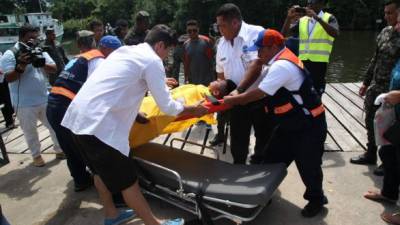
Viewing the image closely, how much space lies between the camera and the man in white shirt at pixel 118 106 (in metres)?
2.99

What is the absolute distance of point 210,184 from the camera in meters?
3.50

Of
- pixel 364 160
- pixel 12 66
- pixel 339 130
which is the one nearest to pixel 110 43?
pixel 12 66

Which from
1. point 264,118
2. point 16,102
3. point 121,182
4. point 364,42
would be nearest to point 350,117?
point 264,118

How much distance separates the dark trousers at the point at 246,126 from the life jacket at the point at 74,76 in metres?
1.64

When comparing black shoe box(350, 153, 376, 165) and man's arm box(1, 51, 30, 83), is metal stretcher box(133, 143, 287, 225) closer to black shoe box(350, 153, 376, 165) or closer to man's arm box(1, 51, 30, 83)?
black shoe box(350, 153, 376, 165)

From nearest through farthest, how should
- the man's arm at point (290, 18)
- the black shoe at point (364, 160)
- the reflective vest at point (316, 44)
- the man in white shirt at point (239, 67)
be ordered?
the man in white shirt at point (239, 67)
the black shoe at point (364, 160)
the man's arm at point (290, 18)
the reflective vest at point (316, 44)

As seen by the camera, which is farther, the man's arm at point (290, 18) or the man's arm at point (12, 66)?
the man's arm at point (290, 18)

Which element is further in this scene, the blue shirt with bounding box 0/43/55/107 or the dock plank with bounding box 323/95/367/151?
the dock plank with bounding box 323/95/367/151

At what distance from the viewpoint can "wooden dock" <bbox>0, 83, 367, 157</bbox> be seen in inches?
215

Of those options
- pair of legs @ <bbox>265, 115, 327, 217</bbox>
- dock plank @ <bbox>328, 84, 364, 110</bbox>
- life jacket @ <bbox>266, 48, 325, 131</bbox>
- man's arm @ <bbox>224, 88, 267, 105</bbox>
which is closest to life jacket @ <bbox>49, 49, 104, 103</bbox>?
man's arm @ <bbox>224, 88, 267, 105</bbox>

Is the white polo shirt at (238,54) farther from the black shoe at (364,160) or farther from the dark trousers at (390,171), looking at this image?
the black shoe at (364,160)

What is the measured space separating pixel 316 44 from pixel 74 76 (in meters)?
3.49

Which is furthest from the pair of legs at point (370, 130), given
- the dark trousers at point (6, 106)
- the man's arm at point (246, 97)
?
the dark trousers at point (6, 106)

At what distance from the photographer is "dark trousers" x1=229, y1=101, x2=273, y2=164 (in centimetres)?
276
